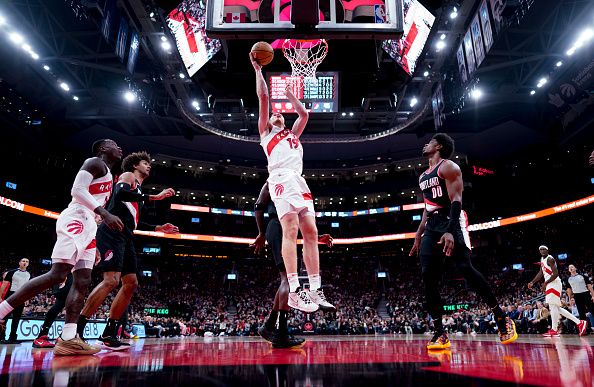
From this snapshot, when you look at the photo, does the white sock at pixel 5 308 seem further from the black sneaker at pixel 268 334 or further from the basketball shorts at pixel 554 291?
the basketball shorts at pixel 554 291

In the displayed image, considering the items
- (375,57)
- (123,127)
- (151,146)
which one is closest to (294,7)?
(375,57)

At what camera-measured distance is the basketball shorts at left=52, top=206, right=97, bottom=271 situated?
11.2 feet

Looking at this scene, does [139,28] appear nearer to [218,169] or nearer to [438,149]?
[438,149]

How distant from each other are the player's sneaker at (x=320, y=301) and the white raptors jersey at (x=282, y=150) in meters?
1.12

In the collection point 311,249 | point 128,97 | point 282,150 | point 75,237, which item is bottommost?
point 311,249

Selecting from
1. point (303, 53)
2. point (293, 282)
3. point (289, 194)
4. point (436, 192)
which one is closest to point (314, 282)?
point (293, 282)

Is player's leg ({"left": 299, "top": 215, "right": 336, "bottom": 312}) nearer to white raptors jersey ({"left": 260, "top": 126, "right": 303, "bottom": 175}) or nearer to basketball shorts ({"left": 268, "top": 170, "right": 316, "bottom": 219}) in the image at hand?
basketball shorts ({"left": 268, "top": 170, "right": 316, "bottom": 219})

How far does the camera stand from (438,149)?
163 inches

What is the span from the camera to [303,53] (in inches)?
384

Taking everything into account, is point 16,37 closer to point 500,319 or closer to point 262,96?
point 262,96

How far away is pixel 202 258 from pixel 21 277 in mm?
25282

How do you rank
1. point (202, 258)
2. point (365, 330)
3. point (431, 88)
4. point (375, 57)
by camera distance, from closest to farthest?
point (375, 57)
point (431, 88)
point (365, 330)
point (202, 258)

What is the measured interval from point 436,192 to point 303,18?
2.97 meters

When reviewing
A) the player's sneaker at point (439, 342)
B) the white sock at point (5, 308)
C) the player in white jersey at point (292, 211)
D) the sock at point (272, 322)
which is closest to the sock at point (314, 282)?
the player in white jersey at point (292, 211)
